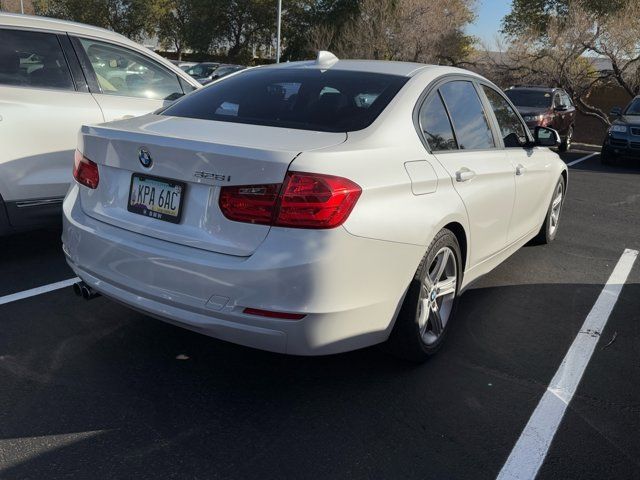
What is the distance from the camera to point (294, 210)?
270cm

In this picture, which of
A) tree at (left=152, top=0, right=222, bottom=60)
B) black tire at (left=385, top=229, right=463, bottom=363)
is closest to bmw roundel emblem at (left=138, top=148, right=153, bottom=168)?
black tire at (left=385, top=229, right=463, bottom=363)

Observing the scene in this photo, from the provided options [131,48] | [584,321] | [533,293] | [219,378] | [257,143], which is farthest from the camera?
[131,48]

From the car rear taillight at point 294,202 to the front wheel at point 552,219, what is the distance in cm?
374

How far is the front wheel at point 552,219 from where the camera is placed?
6.02 m

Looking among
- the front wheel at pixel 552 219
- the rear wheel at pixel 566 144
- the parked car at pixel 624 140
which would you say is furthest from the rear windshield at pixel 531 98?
the front wheel at pixel 552 219

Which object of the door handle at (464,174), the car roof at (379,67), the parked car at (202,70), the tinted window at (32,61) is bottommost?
the parked car at (202,70)

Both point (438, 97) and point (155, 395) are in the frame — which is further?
point (438, 97)

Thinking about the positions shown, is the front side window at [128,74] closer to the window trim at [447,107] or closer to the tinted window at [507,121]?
the window trim at [447,107]

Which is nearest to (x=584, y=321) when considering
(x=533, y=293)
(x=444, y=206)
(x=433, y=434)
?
(x=533, y=293)

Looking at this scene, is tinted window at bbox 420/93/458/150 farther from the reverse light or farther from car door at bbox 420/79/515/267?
the reverse light

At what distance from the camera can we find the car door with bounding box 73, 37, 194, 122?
5211mm

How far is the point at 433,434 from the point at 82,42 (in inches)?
164

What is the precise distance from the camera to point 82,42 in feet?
17.1

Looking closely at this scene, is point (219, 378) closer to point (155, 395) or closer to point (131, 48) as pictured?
point (155, 395)
